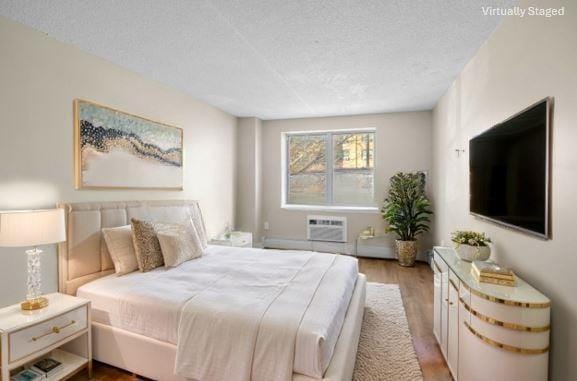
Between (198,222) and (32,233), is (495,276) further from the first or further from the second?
(198,222)

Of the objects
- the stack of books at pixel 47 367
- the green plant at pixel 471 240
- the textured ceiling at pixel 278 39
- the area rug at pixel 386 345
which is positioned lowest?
the area rug at pixel 386 345

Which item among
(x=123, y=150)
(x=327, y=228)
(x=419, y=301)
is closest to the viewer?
(x=123, y=150)

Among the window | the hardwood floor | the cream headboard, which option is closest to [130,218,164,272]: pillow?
the cream headboard

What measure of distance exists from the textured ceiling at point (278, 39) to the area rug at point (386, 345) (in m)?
2.55

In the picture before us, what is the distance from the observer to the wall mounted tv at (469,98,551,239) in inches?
60.1

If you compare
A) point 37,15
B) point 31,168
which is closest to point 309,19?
point 37,15

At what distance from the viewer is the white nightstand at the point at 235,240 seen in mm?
4152

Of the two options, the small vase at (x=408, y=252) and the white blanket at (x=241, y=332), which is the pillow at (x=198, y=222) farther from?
the small vase at (x=408, y=252)

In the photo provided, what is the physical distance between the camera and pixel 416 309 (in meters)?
2.95

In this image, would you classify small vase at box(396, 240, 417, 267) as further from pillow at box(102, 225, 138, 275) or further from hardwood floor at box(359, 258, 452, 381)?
pillow at box(102, 225, 138, 275)

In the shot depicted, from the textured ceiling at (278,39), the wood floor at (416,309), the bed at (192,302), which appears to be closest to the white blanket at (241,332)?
the bed at (192,302)

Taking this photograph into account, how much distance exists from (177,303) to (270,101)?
3.16 metres

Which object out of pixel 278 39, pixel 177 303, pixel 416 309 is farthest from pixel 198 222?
pixel 416 309

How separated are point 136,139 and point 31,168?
101 cm
